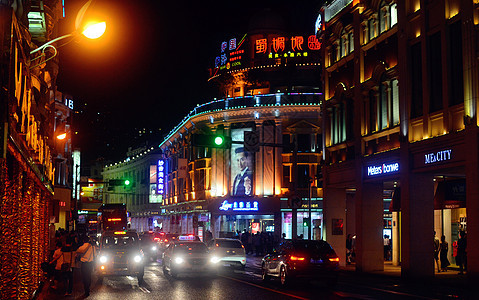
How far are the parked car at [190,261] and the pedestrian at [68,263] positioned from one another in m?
6.52

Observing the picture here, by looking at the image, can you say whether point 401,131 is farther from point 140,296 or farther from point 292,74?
point 292,74

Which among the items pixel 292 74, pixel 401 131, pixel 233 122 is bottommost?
pixel 401 131

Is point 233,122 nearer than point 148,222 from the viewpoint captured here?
Yes

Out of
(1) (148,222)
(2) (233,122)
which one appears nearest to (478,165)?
(2) (233,122)

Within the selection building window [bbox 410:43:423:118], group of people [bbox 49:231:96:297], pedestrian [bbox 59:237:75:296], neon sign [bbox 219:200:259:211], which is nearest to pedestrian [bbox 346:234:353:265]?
building window [bbox 410:43:423:118]

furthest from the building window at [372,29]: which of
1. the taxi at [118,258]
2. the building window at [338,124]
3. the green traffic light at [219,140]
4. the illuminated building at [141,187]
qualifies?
the illuminated building at [141,187]

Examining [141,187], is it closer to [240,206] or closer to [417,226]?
[240,206]

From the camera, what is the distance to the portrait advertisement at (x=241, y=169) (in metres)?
60.6

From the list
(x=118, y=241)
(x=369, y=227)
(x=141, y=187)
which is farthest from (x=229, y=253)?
(x=141, y=187)

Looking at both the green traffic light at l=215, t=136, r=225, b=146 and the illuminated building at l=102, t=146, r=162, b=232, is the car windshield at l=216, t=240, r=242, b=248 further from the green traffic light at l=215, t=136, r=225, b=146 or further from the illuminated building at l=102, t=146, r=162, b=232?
the illuminated building at l=102, t=146, r=162, b=232

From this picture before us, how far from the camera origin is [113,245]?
27.0 metres

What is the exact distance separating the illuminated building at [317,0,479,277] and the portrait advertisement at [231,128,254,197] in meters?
22.3

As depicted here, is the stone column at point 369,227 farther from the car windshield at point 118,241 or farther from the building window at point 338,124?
the car windshield at point 118,241

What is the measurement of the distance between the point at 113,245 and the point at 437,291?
507 inches
